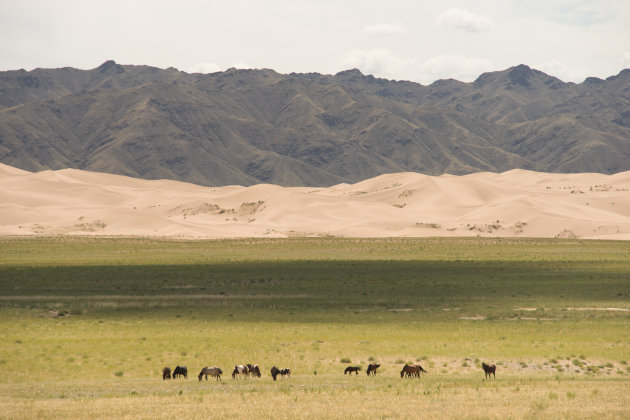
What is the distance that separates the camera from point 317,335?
3525 cm

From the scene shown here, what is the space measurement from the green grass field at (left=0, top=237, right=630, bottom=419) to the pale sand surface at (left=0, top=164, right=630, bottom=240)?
2410 inches

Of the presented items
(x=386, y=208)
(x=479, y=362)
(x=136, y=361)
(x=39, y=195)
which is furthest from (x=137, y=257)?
(x=39, y=195)

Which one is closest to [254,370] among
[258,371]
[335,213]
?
[258,371]

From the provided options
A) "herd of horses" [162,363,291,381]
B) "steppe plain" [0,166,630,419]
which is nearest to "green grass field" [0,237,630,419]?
"steppe plain" [0,166,630,419]

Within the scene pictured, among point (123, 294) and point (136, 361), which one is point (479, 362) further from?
point (123, 294)

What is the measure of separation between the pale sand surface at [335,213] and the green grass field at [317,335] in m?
61.2

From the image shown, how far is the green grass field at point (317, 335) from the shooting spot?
68.7 feet

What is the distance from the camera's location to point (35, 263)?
75.3 m

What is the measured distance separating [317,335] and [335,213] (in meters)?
132

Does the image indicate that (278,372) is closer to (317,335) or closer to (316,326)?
(317,335)

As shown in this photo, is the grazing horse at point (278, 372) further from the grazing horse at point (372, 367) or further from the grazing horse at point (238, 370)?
the grazing horse at point (372, 367)

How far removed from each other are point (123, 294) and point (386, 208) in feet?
403

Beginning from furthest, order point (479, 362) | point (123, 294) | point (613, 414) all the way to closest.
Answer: point (123, 294) → point (479, 362) → point (613, 414)

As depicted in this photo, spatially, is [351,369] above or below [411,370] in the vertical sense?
below
